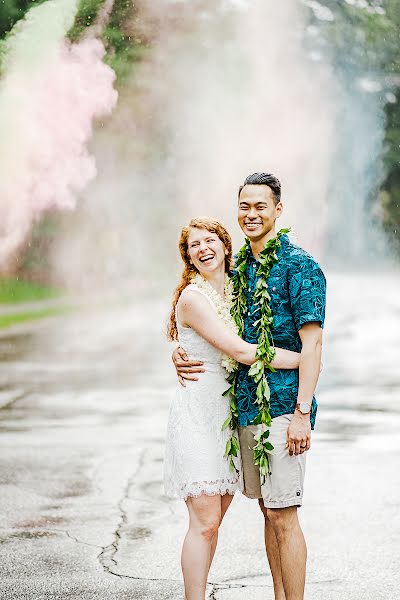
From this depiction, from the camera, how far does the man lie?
4.06 metres

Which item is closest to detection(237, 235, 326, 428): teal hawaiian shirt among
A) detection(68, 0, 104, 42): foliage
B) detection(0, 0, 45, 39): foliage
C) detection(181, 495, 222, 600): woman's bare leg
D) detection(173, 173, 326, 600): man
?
detection(173, 173, 326, 600): man

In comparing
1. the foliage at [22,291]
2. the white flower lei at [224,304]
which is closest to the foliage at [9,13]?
the foliage at [22,291]

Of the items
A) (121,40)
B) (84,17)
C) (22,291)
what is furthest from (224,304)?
(121,40)

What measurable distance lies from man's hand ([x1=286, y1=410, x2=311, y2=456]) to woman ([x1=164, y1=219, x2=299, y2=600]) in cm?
20

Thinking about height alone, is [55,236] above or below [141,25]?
below

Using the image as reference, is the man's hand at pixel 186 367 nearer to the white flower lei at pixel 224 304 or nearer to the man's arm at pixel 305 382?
the white flower lei at pixel 224 304

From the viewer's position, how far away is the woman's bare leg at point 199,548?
4152 mm

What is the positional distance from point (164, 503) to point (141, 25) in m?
39.0

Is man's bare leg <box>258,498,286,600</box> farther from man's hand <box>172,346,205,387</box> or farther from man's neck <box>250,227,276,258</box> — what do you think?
man's neck <box>250,227,276,258</box>

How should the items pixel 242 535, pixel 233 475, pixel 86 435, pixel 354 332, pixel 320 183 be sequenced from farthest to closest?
pixel 320 183 → pixel 354 332 → pixel 86 435 → pixel 242 535 → pixel 233 475

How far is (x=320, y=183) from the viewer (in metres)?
60.2

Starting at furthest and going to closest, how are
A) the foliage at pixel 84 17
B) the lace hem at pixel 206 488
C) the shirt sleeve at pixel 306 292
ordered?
the foliage at pixel 84 17
the lace hem at pixel 206 488
the shirt sleeve at pixel 306 292

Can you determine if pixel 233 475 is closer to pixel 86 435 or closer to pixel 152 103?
pixel 86 435

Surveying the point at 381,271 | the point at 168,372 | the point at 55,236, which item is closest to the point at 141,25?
the point at 55,236
